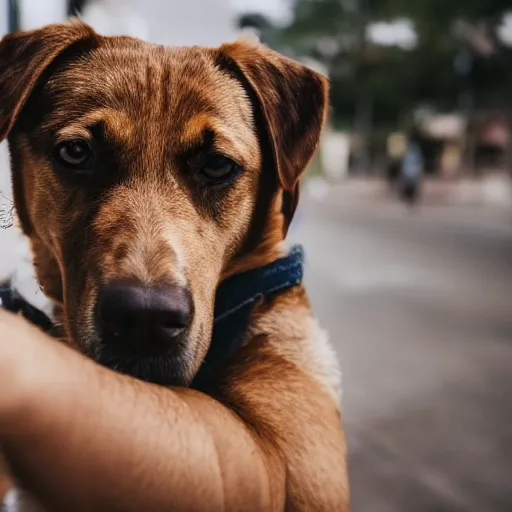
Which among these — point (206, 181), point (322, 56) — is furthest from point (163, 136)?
point (322, 56)

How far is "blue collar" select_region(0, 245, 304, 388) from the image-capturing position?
2.41ft

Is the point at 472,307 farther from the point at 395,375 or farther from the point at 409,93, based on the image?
the point at 409,93

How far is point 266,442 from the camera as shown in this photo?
0.66 metres

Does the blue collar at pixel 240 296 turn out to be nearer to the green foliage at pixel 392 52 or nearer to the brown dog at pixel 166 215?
the brown dog at pixel 166 215

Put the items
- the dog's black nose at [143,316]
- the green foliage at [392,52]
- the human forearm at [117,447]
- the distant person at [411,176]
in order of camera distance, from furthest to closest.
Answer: the distant person at [411,176], the green foliage at [392,52], the dog's black nose at [143,316], the human forearm at [117,447]

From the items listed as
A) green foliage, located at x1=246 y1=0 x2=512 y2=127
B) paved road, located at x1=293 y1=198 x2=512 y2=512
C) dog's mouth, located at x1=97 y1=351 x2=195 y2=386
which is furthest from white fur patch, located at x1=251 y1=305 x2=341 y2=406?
green foliage, located at x1=246 y1=0 x2=512 y2=127

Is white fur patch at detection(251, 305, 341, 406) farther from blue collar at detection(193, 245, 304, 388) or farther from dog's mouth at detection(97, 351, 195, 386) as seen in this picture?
dog's mouth at detection(97, 351, 195, 386)

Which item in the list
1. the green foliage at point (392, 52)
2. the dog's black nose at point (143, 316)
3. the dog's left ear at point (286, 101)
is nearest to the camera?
the dog's black nose at point (143, 316)

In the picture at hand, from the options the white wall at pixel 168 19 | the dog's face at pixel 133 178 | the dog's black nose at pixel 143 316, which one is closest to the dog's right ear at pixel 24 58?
the dog's face at pixel 133 178

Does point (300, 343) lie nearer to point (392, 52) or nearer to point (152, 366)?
point (152, 366)

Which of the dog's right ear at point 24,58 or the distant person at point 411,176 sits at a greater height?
the dog's right ear at point 24,58

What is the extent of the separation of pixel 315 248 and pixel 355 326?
97 centimetres

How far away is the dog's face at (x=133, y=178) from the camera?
Result: 646 millimetres

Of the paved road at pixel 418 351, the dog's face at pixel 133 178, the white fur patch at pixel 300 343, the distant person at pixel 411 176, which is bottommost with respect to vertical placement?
the paved road at pixel 418 351
